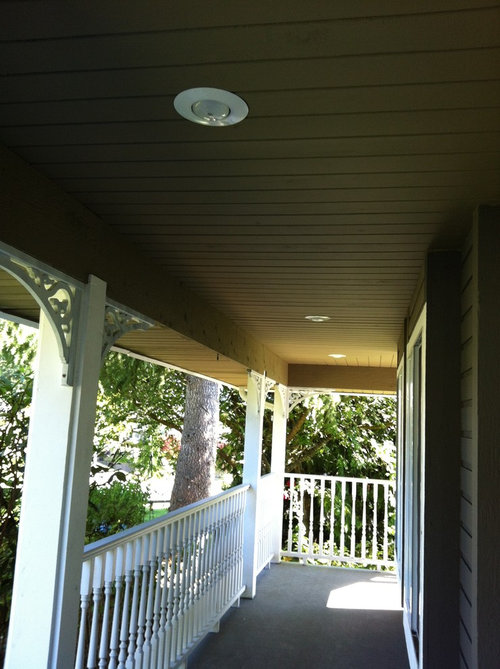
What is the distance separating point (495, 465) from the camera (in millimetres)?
1946

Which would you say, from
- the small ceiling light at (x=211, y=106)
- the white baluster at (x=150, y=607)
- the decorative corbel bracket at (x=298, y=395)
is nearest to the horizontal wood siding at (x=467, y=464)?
the small ceiling light at (x=211, y=106)

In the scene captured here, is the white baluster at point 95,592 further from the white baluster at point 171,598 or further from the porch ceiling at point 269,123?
the porch ceiling at point 269,123

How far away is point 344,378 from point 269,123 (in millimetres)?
6435

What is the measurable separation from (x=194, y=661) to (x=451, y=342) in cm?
300

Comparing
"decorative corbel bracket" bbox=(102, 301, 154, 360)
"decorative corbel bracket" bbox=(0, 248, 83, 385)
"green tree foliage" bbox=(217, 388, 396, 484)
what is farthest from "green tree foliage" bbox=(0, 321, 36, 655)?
"green tree foliage" bbox=(217, 388, 396, 484)

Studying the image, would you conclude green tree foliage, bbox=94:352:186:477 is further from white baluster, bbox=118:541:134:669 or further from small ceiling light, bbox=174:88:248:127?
small ceiling light, bbox=174:88:248:127

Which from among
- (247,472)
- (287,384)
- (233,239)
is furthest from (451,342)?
(287,384)

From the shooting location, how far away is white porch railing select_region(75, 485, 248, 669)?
278 centimetres

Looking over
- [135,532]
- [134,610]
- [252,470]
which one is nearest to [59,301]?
[135,532]

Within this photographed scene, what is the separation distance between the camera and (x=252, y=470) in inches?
237

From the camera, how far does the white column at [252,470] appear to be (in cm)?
566

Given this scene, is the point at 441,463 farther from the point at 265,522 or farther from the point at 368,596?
the point at 265,522

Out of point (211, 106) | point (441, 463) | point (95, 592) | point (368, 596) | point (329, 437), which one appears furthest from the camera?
point (329, 437)

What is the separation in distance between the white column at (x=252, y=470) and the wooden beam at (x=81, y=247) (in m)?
2.31
